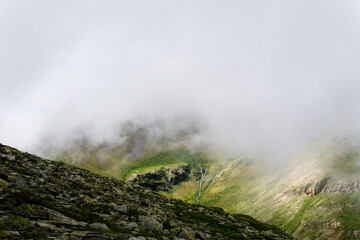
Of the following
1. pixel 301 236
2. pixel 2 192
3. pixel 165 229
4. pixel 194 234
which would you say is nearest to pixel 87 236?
pixel 2 192

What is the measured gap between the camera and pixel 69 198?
33.5 metres

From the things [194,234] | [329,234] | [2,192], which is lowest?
[329,234]

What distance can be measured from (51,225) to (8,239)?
5.25 m

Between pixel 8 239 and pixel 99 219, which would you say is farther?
→ pixel 99 219

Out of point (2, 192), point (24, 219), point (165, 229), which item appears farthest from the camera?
point (165, 229)

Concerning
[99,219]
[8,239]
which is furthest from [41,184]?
[8,239]

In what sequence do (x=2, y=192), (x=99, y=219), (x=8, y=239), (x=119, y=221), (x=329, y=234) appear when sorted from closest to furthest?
1. (x=8, y=239)
2. (x=2, y=192)
3. (x=99, y=219)
4. (x=119, y=221)
5. (x=329, y=234)

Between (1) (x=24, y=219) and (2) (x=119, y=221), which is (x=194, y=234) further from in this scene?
(1) (x=24, y=219)

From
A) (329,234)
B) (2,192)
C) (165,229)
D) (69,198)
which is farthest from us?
(329,234)

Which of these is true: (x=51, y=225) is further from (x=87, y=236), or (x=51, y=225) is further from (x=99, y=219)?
(x=99, y=219)

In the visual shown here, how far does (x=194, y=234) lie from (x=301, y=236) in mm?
212513

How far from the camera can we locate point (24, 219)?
61.9 feet

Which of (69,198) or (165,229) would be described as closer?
(69,198)

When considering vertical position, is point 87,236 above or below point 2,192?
below
